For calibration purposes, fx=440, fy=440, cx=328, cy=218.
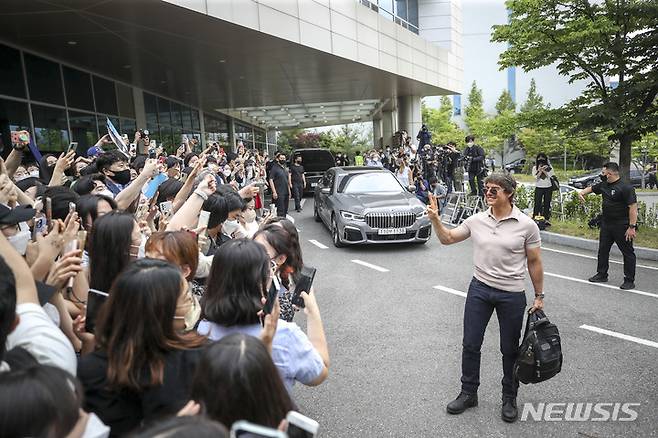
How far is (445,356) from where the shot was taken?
4.28m

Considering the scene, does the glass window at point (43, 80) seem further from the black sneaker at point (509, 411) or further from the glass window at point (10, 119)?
the black sneaker at point (509, 411)

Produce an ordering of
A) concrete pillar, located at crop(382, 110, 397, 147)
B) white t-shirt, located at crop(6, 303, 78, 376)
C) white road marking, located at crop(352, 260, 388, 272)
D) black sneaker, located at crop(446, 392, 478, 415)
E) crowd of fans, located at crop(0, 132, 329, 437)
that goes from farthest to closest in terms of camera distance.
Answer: concrete pillar, located at crop(382, 110, 397, 147) → white road marking, located at crop(352, 260, 388, 272) → black sneaker, located at crop(446, 392, 478, 415) → white t-shirt, located at crop(6, 303, 78, 376) → crowd of fans, located at crop(0, 132, 329, 437)

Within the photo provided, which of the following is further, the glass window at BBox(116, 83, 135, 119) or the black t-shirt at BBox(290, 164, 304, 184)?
the glass window at BBox(116, 83, 135, 119)

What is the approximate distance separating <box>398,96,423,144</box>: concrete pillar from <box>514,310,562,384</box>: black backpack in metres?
22.1

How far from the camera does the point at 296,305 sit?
2773 mm

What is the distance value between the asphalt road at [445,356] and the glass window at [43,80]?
33.2 ft

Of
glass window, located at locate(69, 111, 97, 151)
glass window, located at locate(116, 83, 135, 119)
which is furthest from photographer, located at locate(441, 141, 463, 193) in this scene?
glass window, located at locate(116, 83, 135, 119)

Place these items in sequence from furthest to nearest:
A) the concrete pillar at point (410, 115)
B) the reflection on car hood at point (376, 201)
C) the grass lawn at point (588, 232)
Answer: the concrete pillar at point (410, 115) < the reflection on car hood at point (376, 201) < the grass lawn at point (588, 232)

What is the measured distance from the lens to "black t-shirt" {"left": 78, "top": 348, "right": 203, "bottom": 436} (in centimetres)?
167

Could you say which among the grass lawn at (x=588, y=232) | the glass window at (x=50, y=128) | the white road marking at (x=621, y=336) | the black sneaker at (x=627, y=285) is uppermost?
the glass window at (x=50, y=128)

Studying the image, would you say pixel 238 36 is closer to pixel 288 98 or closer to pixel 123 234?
pixel 123 234

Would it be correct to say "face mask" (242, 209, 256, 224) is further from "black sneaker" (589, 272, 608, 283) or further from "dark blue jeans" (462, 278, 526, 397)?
"black sneaker" (589, 272, 608, 283)

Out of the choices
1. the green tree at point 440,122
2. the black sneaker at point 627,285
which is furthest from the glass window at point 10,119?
the green tree at point 440,122

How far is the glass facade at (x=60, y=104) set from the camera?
1101cm
